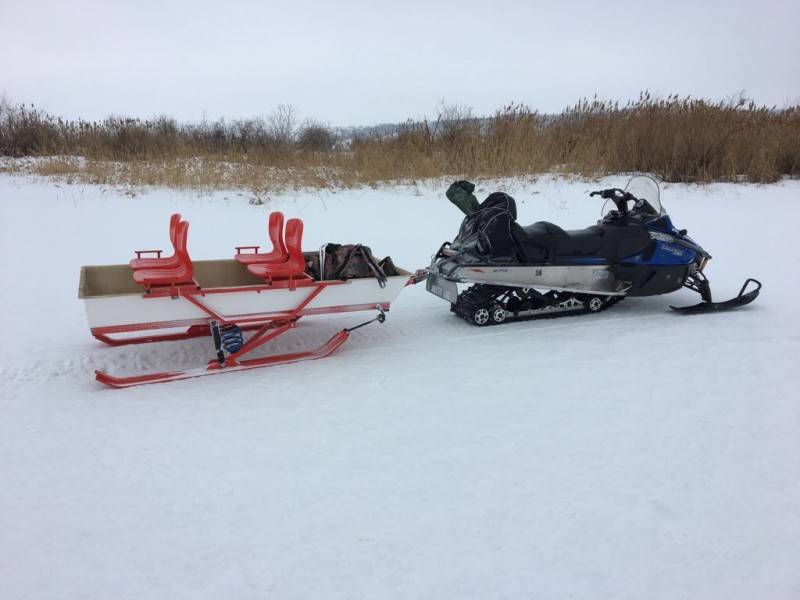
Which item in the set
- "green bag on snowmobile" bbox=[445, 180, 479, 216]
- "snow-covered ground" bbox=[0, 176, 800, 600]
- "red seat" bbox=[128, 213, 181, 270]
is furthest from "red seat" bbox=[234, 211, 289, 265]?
"green bag on snowmobile" bbox=[445, 180, 479, 216]

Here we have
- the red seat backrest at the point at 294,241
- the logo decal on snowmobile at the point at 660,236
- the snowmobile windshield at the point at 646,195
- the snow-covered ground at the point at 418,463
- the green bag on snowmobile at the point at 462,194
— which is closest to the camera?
the snow-covered ground at the point at 418,463

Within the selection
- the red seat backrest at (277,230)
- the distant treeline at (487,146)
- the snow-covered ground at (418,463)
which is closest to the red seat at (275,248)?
the red seat backrest at (277,230)

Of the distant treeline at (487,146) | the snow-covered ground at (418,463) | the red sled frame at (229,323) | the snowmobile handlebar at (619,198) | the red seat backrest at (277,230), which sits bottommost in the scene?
the snow-covered ground at (418,463)

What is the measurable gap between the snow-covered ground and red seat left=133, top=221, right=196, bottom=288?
66 centimetres

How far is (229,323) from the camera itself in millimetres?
4008

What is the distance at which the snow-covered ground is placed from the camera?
2.28 meters

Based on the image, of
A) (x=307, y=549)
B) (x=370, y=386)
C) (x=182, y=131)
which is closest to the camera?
(x=307, y=549)

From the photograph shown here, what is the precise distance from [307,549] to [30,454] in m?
1.67

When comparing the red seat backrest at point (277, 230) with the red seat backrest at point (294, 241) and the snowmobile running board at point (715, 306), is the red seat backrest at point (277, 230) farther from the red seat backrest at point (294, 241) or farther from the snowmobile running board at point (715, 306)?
the snowmobile running board at point (715, 306)

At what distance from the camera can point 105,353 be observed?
14.3 ft

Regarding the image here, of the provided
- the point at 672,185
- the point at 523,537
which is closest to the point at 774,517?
the point at 523,537

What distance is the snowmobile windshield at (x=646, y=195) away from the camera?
5402 millimetres

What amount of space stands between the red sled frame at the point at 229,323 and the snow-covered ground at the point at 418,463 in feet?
0.31

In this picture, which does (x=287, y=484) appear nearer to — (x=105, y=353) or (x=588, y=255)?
(x=105, y=353)
